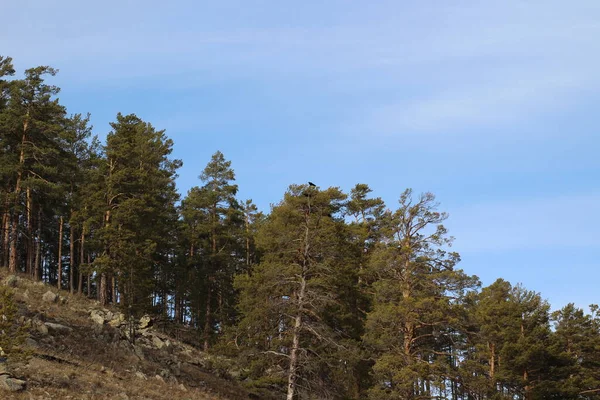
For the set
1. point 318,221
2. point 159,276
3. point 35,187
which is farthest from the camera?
point 159,276

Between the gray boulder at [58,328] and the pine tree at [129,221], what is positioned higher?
the pine tree at [129,221]

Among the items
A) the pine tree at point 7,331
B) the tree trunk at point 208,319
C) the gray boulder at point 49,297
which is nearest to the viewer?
the pine tree at point 7,331

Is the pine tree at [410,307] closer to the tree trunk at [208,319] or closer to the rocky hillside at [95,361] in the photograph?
the rocky hillside at [95,361]

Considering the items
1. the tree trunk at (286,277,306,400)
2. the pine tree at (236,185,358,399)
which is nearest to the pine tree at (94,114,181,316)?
the pine tree at (236,185,358,399)

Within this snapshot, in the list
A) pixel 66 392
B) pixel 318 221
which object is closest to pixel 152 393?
pixel 66 392

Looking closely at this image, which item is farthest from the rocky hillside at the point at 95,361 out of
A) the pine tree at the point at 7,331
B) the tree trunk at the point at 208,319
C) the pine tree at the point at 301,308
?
the tree trunk at the point at 208,319

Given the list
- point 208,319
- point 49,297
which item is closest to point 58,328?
point 49,297

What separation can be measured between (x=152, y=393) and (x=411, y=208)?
15.9 meters

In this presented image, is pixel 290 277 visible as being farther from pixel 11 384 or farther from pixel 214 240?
pixel 214 240

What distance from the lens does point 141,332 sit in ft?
113

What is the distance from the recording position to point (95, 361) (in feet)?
78.3

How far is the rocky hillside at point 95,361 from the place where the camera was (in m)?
18.5

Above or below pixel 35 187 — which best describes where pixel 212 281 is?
below

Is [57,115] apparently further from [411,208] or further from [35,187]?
[411,208]
